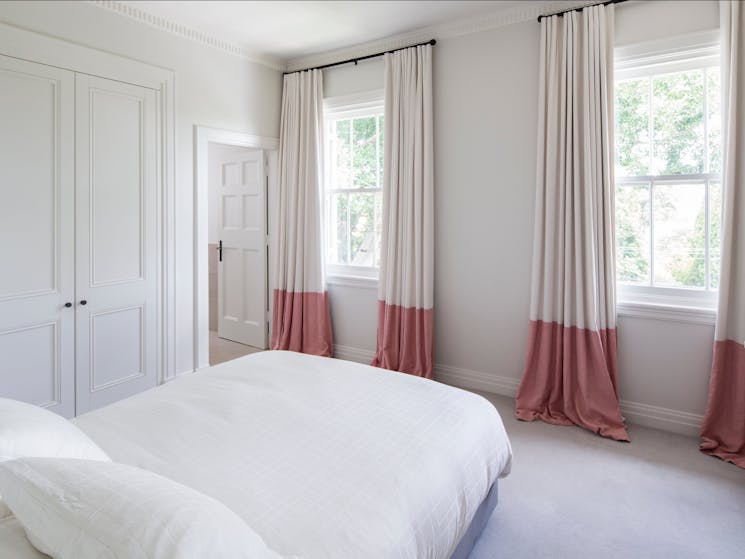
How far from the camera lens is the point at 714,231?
2.93 m

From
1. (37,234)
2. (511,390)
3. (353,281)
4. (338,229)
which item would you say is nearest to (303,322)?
(353,281)

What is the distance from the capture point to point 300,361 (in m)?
2.43

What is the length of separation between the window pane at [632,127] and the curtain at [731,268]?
458 mm

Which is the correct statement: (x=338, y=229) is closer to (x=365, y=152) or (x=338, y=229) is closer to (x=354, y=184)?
(x=354, y=184)

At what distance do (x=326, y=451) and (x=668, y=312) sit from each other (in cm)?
254

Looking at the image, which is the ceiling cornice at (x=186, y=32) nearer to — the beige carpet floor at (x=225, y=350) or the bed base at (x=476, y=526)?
the beige carpet floor at (x=225, y=350)

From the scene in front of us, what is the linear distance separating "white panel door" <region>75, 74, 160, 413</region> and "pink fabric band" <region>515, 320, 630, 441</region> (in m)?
2.87

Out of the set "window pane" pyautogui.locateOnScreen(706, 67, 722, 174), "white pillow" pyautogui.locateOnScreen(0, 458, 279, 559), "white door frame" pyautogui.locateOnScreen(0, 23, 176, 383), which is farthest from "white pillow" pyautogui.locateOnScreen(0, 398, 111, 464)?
"window pane" pyautogui.locateOnScreen(706, 67, 722, 174)

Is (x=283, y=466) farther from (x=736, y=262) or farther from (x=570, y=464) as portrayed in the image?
(x=736, y=262)

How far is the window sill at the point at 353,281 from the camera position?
4.31m

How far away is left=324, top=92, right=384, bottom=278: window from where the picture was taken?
4324mm

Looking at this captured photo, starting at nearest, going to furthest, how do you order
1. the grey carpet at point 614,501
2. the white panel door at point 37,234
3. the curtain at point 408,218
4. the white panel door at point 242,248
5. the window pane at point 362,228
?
1. the grey carpet at point 614,501
2. the white panel door at point 37,234
3. the curtain at point 408,218
4. the window pane at point 362,228
5. the white panel door at point 242,248

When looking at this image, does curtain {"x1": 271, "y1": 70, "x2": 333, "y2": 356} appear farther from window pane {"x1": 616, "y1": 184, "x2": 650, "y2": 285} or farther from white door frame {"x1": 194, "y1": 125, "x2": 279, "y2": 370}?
window pane {"x1": 616, "y1": 184, "x2": 650, "y2": 285}

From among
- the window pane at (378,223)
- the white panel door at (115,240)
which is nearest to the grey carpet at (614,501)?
the window pane at (378,223)
